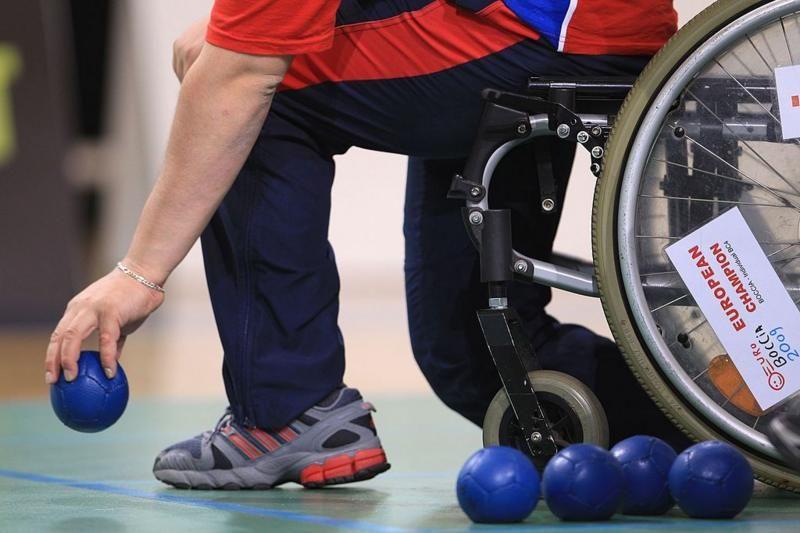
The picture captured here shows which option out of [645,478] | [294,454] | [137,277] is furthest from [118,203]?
[645,478]

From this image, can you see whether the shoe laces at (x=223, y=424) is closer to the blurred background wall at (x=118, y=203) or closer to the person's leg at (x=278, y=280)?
the person's leg at (x=278, y=280)

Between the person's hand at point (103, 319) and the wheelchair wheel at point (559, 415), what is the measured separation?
1.54 feet

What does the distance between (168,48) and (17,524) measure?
6.47 metres

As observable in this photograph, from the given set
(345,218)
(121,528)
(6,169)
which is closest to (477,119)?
(121,528)

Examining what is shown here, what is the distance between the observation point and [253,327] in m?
1.89

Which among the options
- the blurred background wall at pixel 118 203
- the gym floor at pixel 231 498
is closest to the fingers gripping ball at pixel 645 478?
the gym floor at pixel 231 498

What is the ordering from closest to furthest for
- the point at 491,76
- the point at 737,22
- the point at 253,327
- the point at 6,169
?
1. the point at 737,22
2. the point at 491,76
3. the point at 253,327
4. the point at 6,169

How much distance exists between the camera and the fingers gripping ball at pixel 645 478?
4.93 feet

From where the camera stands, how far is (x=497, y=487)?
56.1 inches

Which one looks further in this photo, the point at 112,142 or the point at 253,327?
the point at 112,142

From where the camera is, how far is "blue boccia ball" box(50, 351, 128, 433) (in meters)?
1.73

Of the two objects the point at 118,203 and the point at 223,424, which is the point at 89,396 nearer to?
the point at 223,424

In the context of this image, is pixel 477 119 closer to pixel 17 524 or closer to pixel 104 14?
pixel 17 524

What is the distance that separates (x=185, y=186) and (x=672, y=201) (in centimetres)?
61
